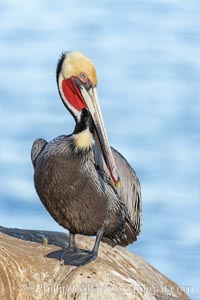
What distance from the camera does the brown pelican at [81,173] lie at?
1423 centimetres

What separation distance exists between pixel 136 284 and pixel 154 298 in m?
0.26

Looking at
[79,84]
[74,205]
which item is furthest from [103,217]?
[79,84]

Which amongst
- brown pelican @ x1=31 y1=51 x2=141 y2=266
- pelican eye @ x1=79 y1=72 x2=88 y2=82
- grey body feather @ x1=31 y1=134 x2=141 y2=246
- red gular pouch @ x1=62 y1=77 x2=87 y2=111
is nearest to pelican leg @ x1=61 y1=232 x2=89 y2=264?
brown pelican @ x1=31 y1=51 x2=141 y2=266

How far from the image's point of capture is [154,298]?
46.3 ft

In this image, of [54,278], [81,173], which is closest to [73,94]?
[81,173]

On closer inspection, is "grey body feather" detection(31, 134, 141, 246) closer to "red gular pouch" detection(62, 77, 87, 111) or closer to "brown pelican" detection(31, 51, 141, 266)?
"brown pelican" detection(31, 51, 141, 266)

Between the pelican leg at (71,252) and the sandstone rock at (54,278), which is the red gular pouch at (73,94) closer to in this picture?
the pelican leg at (71,252)

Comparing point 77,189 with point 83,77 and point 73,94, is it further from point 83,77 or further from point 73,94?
point 83,77

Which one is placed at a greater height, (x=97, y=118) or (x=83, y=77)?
(x=83, y=77)

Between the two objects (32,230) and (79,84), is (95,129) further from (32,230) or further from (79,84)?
(32,230)

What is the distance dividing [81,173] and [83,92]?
0.92 metres

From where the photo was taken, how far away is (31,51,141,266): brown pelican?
14.2 m

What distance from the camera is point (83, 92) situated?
14.6 meters

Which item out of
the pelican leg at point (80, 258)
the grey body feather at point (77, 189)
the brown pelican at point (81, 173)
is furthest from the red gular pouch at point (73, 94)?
the pelican leg at point (80, 258)
